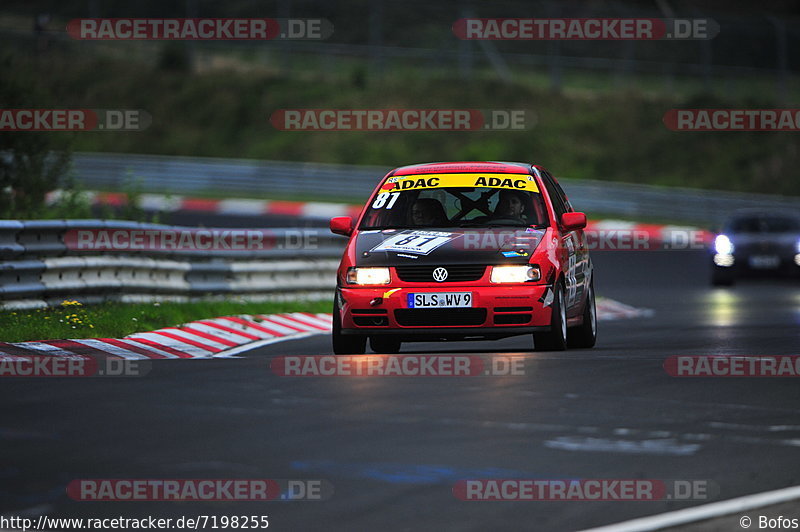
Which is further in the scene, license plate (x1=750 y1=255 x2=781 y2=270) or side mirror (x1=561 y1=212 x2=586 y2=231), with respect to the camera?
license plate (x1=750 y1=255 x2=781 y2=270)

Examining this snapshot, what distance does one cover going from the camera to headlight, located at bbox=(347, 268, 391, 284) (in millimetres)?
12414

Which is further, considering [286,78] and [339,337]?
[286,78]

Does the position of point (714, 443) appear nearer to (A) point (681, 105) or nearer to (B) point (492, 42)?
(A) point (681, 105)

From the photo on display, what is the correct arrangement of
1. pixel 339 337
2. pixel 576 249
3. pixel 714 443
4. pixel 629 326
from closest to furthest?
pixel 714 443 → pixel 339 337 → pixel 576 249 → pixel 629 326

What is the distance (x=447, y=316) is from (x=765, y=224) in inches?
622

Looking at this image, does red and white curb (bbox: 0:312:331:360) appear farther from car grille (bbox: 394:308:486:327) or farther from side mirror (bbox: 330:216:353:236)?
car grille (bbox: 394:308:486:327)

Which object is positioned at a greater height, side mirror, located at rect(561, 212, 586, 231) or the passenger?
the passenger

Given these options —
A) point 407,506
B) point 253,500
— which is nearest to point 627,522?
point 407,506

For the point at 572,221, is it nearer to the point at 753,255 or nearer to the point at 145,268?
the point at 145,268

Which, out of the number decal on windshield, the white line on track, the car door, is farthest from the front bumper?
the white line on track

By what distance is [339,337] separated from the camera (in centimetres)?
1266

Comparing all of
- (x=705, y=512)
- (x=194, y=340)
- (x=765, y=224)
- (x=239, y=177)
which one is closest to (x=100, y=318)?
(x=194, y=340)

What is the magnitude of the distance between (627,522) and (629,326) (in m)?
11.1

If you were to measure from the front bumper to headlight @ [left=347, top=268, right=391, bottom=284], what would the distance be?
0.08 meters
